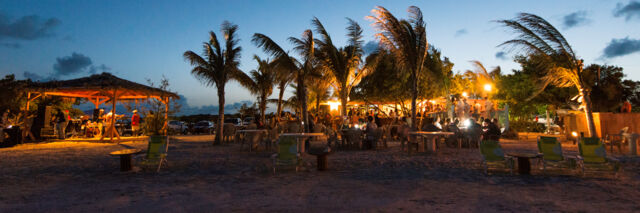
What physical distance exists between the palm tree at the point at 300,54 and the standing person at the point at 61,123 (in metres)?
11.1

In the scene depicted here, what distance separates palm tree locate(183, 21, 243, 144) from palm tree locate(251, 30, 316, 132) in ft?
4.90

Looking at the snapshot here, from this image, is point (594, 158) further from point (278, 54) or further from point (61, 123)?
point (61, 123)

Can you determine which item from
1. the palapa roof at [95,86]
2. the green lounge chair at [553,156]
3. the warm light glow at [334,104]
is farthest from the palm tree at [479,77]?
the palapa roof at [95,86]

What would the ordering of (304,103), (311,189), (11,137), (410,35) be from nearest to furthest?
(311,189)
(410,35)
(11,137)
(304,103)

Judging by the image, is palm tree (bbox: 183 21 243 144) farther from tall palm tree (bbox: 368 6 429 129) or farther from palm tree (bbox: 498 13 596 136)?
palm tree (bbox: 498 13 596 136)

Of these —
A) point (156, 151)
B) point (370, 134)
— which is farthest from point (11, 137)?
point (370, 134)

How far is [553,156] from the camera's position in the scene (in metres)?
5.89

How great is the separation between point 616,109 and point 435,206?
2647cm

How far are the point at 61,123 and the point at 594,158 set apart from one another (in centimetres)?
1978

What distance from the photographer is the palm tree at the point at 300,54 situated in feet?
38.3

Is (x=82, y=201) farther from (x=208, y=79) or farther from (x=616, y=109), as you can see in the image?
(x=616, y=109)

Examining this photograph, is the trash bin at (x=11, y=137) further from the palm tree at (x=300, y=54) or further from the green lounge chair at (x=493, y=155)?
the green lounge chair at (x=493, y=155)

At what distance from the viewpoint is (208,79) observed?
510 inches

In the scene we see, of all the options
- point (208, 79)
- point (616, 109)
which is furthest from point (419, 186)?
point (616, 109)
